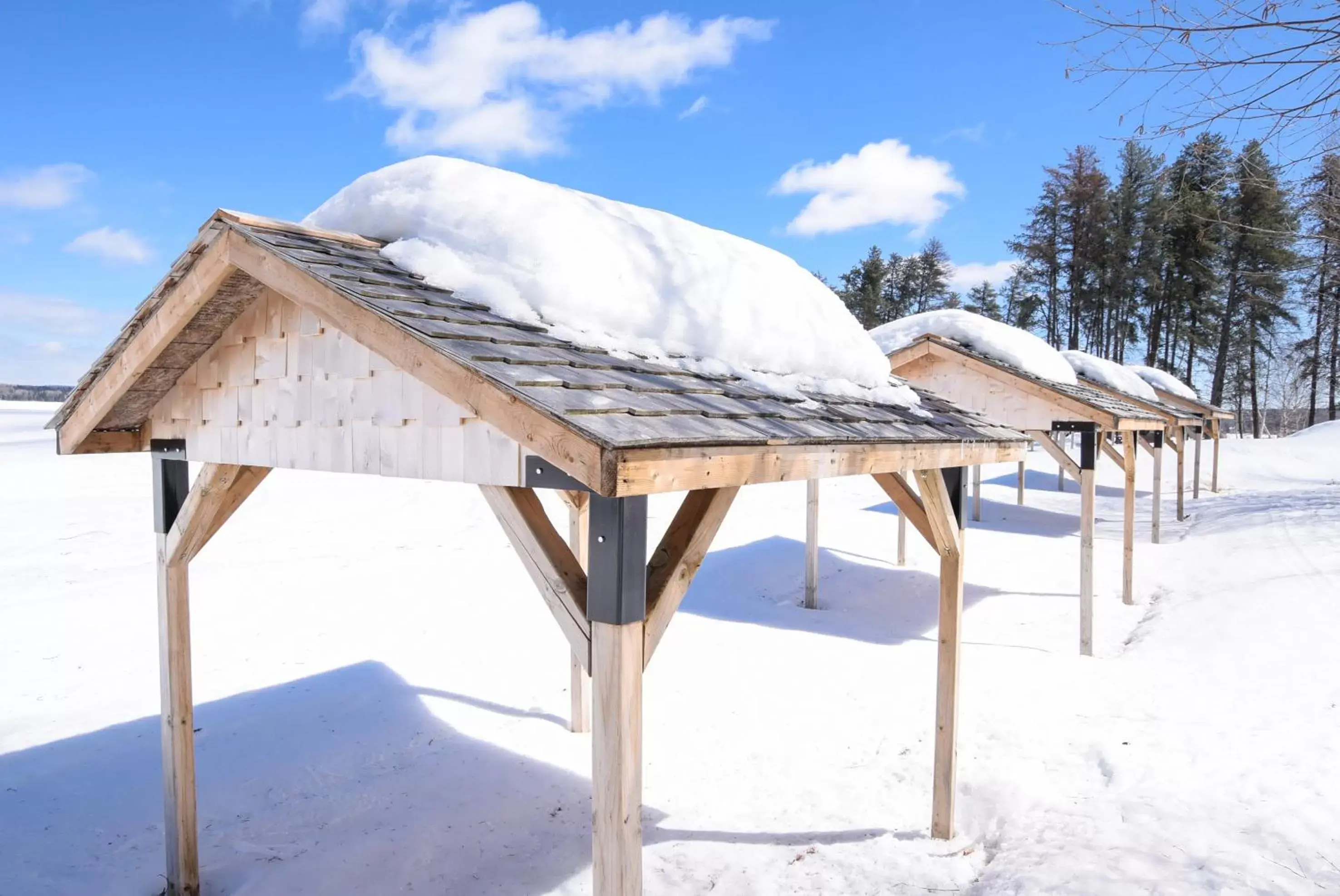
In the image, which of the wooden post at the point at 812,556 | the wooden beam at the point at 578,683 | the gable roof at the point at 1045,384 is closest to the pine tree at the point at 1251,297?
the gable roof at the point at 1045,384

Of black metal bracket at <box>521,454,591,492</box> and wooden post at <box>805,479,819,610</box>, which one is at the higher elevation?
black metal bracket at <box>521,454,591,492</box>

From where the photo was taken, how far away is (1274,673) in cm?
669

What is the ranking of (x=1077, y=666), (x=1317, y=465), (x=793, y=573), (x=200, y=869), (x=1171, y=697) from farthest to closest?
1. (x=1317, y=465)
2. (x=793, y=573)
3. (x=1077, y=666)
4. (x=1171, y=697)
5. (x=200, y=869)

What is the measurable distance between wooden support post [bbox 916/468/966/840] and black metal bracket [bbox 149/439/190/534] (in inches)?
161

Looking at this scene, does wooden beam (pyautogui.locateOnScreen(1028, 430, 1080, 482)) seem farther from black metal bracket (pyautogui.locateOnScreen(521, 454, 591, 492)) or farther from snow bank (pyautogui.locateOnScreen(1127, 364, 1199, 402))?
snow bank (pyautogui.locateOnScreen(1127, 364, 1199, 402))

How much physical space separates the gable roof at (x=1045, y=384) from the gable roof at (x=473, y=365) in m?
5.49

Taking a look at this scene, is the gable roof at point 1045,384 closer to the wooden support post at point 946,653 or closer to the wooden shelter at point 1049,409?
the wooden shelter at point 1049,409

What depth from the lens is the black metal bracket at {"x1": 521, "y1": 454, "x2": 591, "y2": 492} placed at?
7.43 ft

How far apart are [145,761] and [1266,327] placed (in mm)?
41638

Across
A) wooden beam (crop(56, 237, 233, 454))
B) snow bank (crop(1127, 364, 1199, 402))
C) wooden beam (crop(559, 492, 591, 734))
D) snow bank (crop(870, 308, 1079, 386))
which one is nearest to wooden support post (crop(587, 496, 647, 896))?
wooden beam (crop(56, 237, 233, 454))

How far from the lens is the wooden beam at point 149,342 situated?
3.18 m

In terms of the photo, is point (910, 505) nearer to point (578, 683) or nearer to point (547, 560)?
point (547, 560)

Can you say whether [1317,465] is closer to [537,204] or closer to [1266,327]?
[1266,327]

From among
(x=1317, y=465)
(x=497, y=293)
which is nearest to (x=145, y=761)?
(x=497, y=293)
